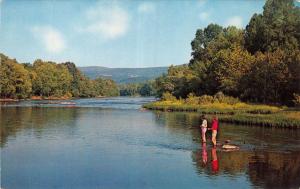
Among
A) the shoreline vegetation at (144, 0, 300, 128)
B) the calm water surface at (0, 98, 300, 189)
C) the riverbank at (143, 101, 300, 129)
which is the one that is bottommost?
the calm water surface at (0, 98, 300, 189)

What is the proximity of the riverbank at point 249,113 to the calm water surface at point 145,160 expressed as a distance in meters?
4.09

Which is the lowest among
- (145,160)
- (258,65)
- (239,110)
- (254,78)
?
(145,160)

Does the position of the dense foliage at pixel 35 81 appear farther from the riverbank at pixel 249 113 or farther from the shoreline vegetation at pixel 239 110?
the riverbank at pixel 249 113

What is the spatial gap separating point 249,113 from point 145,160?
33.4 metres

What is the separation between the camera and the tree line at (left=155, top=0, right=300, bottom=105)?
6631 centimetres

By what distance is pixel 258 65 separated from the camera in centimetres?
7219

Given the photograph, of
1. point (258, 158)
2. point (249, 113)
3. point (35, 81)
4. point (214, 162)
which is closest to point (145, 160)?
point (214, 162)

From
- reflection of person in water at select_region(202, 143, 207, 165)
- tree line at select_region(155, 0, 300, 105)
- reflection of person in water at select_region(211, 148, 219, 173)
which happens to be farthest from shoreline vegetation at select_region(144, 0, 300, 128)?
reflection of person in water at select_region(211, 148, 219, 173)

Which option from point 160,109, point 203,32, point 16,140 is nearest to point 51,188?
point 16,140

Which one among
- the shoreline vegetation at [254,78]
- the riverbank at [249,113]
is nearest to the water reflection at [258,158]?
the riverbank at [249,113]

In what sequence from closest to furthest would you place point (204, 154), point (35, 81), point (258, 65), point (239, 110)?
point (204, 154) < point (239, 110) < point (258, 65) < point (35, 81)

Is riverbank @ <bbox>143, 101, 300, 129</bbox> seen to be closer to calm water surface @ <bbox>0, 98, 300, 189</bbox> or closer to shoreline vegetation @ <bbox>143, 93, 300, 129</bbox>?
shoreline vegetation @ <bbox>143, 93, 300, 129</bbox>

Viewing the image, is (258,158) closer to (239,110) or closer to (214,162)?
(214,162)

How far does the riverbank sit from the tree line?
419 centimetres
